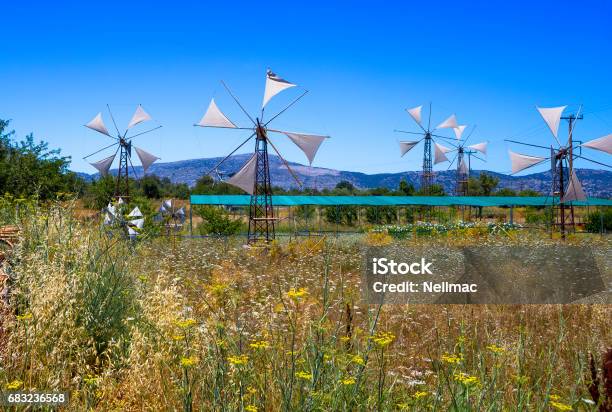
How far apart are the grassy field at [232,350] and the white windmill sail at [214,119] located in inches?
708

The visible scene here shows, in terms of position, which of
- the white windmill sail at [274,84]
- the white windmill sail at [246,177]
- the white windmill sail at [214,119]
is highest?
the white windmill sail at [274,84]

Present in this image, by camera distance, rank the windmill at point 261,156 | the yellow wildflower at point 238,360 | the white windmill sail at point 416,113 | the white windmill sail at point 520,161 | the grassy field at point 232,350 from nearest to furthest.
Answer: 1. the yellow wildflower at point 238,360
2. the grassy field at point 232,350
3. the windmill at point 261,156
4. the white windmill sail at point 520,161
5. the white windmill sail at point 416,113

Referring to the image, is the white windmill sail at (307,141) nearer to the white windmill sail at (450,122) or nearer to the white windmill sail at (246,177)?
the white windmill sail at (246,177)

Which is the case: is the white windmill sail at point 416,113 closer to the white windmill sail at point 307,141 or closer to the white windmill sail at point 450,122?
the white windmill sail at point 450,122

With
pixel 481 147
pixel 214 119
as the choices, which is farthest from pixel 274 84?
pixel 481 147

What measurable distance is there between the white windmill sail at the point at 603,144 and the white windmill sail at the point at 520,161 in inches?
184

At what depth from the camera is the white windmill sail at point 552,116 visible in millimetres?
30473

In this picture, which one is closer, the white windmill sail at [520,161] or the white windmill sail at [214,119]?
the white windmill sail at [214,119]

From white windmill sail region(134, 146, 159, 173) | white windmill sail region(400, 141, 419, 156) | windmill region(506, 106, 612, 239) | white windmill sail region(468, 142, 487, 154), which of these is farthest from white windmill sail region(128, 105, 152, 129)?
white windmill sail region(468, 142, 487, 154)

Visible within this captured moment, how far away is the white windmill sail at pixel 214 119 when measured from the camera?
2402cm

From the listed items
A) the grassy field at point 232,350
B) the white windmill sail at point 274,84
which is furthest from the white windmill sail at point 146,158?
the grassy field at point 232,350

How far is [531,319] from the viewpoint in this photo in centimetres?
680

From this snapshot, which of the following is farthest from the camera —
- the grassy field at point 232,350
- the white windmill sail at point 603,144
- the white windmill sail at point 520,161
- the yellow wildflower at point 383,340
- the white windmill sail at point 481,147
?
the white windmill sail at point 481,147

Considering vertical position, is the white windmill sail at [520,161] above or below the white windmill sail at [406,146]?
below
